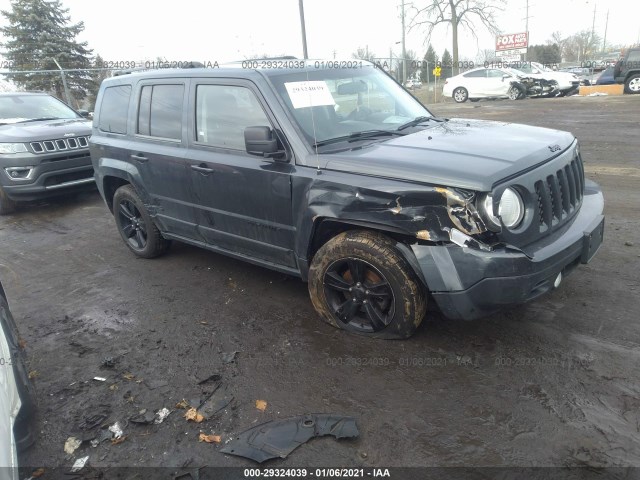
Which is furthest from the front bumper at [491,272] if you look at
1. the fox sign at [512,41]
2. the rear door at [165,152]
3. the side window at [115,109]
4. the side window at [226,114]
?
the fox sign at [512,41]

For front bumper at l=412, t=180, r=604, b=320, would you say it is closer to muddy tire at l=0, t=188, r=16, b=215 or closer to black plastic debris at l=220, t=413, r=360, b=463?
black plastic debris at l=220, t=413, r=360, b=463

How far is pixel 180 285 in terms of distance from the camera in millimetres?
4617

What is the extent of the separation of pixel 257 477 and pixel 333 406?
2.03ft

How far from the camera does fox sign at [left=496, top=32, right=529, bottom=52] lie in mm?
39906

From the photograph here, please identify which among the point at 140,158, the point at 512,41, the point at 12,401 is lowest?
the point at 12,401

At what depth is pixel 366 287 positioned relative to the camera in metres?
3.31

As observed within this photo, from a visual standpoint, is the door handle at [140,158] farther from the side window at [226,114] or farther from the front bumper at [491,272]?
the front bumper at [491,272]

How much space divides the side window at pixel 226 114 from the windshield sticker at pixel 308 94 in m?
0.27

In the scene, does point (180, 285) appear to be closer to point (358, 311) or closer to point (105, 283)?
point (105, 283)

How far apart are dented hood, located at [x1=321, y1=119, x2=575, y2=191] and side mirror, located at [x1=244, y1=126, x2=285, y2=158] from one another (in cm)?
39

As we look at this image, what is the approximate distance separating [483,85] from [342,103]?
20.1 m

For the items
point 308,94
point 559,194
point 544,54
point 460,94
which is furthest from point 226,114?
point 544,54

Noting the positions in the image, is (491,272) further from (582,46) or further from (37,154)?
(582,46)

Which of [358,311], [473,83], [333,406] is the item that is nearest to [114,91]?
[358,311]
